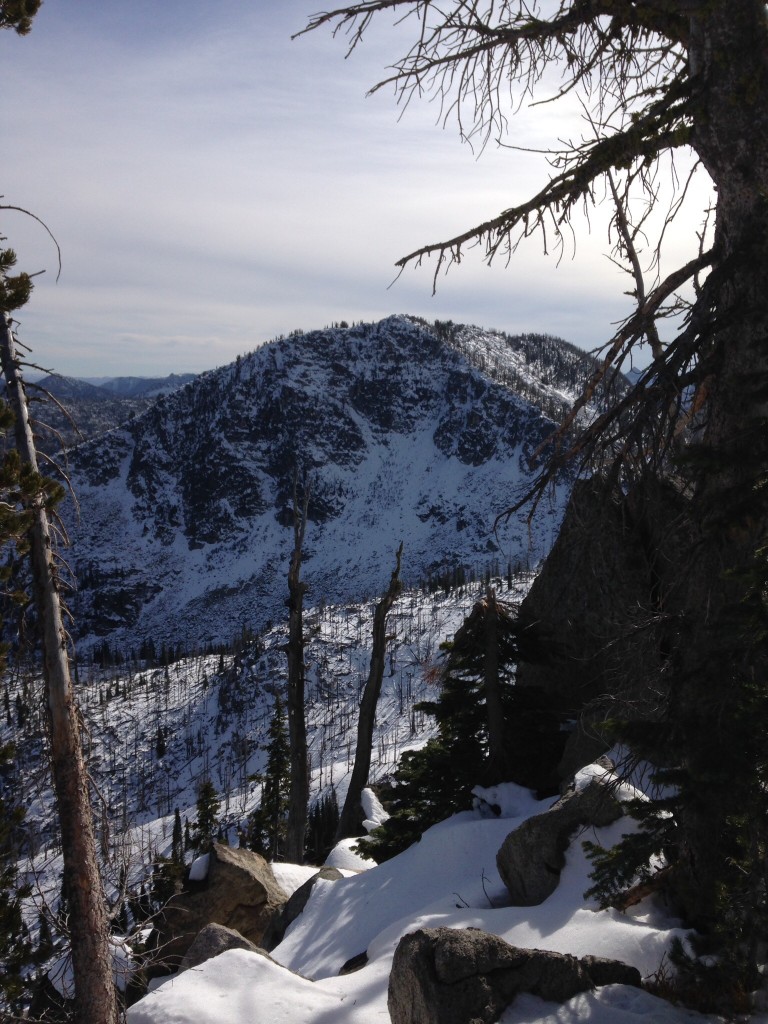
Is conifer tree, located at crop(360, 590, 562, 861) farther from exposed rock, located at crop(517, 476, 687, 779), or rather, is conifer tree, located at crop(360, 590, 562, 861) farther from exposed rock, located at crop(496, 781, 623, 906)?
exposed rock, located at crop(496, 781, 623, 906)

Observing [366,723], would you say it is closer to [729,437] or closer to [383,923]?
[383,923]

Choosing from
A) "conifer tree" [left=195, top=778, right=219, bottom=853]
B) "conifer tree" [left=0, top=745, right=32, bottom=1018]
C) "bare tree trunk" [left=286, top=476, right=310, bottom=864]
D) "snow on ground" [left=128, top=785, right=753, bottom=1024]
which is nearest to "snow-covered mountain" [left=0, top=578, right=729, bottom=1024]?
"snow on ground" [left=128, top=785, right=753, bottom=1024]

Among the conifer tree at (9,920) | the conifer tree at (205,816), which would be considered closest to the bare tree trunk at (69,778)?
the conifer tree at (9,920)

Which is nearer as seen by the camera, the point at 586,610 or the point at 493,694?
the point at 493,694

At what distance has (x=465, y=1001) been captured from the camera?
17.0 ft

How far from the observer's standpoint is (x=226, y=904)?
13.1 meters

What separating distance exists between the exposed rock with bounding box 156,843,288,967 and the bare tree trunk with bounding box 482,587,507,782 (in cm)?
471

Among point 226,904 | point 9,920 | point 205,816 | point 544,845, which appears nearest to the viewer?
point 9,920

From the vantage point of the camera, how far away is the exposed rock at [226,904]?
12914 mm

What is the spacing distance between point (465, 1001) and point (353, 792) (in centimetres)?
1440

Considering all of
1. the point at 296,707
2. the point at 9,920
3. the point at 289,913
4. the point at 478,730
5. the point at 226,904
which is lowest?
the point at 226,904

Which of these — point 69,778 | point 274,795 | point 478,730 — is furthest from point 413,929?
point 274,795

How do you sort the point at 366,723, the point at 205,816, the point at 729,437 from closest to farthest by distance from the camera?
the point at 729,437, the point at 366,723, the point at 205,816

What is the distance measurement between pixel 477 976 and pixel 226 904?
30.5 feet
